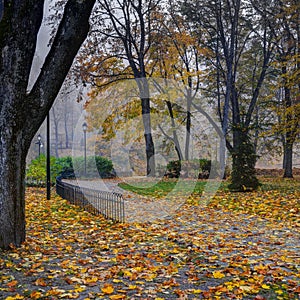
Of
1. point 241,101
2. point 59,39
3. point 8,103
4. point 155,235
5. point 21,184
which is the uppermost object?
point 241,101

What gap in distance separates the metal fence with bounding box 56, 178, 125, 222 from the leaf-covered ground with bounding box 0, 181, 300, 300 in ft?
1.02

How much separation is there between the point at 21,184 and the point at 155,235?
107 inches

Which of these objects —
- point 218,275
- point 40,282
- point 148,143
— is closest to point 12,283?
point 40,282

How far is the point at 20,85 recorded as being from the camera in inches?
257

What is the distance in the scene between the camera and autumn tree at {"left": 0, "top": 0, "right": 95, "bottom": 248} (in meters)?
6.41

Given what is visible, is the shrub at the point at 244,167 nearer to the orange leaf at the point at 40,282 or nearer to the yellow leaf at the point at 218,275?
the yellow leaf at the point at 218,275

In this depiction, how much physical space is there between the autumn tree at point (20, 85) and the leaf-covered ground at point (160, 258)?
0.77m

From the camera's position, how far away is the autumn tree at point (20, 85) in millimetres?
6414

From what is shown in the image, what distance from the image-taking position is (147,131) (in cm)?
2388

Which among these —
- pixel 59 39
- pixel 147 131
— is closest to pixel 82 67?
pixel 147 131

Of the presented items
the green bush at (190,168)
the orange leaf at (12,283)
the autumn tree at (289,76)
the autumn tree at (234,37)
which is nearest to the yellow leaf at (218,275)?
the orange leaf at (12,283)

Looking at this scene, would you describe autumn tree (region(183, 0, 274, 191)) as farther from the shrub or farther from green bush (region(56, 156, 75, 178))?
green bush (region(56, 156, 75, 178))

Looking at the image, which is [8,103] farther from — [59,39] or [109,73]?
[109,73]

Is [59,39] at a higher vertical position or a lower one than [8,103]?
higher
